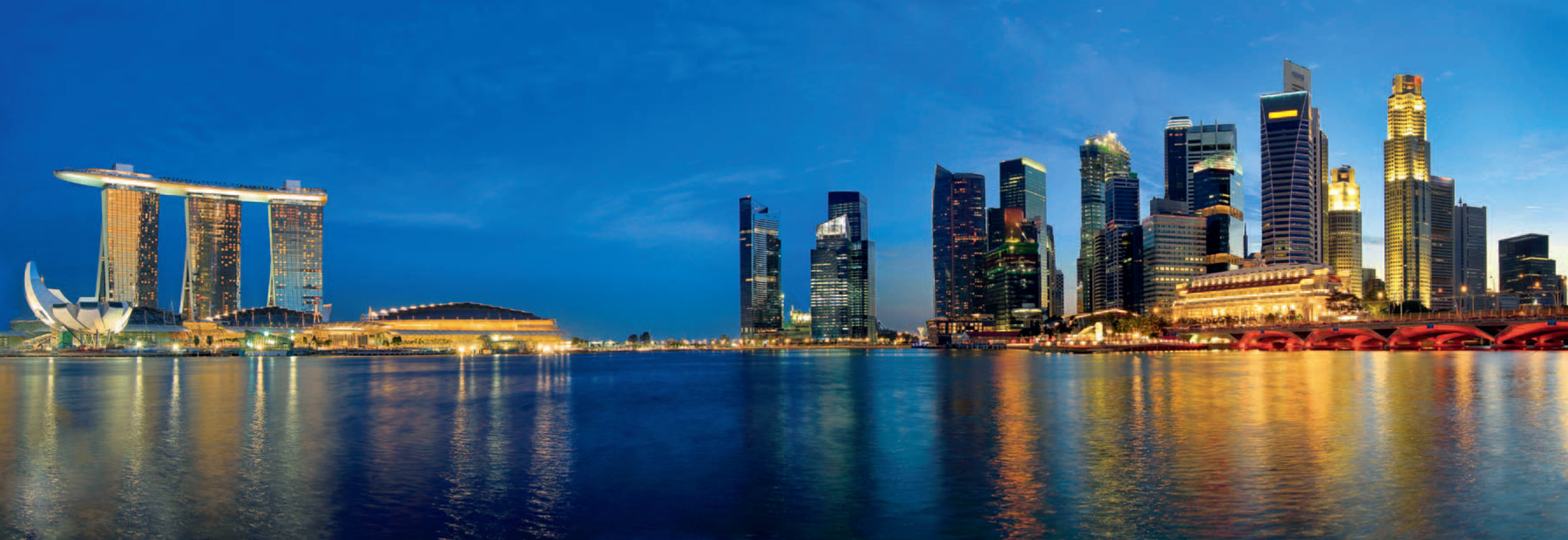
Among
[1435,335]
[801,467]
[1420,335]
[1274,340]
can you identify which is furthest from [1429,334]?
[801,467]

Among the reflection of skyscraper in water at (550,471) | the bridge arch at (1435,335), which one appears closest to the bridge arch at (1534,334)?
A: the bridge arch at (1435,335)

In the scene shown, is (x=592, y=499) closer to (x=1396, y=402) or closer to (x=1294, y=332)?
(x=1396, y=402)

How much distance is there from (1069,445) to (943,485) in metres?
9.25

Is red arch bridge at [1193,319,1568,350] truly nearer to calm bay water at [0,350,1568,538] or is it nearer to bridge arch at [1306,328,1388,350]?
bridge arch at [1306,328,1388,350]

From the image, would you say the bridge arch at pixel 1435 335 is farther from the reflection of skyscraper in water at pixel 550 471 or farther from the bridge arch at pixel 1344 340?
the reflection of skyscraper in water at pixel 550 471

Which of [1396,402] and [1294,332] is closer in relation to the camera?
[1396,402]

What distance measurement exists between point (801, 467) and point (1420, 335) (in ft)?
555

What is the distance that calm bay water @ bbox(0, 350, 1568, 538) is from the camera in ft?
62.0

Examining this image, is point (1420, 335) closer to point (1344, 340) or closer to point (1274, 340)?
point (1344, 340)

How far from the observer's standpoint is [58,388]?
217 feet

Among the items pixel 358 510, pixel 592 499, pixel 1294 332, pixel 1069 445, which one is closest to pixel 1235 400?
pixel 1069 445

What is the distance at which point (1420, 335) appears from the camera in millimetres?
154625

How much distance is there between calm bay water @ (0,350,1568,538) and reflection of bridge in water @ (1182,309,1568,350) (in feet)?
348

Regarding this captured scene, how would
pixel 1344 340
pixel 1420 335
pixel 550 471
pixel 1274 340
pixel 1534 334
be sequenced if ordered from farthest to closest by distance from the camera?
pixel 1274 340 → pixel 1344 340 → pixel 1420 335 → pixel 1534 334 → pixel 550 471
